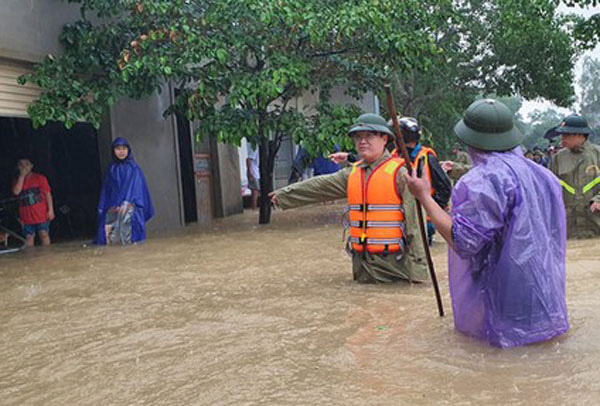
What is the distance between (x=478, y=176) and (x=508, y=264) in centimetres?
47

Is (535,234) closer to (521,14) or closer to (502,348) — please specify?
(502,348)

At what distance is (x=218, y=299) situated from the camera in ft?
17.3

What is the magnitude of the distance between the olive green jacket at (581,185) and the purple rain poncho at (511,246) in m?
4.96

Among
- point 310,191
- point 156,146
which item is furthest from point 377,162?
point 156,146

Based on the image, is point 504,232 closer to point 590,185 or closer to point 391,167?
point 391,167

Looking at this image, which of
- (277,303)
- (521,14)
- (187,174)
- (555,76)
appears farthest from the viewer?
(555,76)

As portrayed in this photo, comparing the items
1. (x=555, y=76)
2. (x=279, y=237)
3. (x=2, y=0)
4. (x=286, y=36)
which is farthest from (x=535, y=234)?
(x=555, y=76)

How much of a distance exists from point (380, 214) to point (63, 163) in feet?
27.8

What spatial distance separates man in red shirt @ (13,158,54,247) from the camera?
9312mm

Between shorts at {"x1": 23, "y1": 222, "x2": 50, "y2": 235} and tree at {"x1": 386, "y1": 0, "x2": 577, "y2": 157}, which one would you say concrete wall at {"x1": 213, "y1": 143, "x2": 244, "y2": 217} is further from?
tree at {"x1": 386, "y1": 0, "x2": 577, "y2": 157}

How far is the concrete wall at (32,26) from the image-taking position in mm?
8570

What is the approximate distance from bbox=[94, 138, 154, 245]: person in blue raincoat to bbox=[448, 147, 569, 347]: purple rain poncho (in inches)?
267

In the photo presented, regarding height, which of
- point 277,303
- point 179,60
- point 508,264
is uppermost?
point 179,60

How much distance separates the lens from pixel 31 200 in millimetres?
9367
